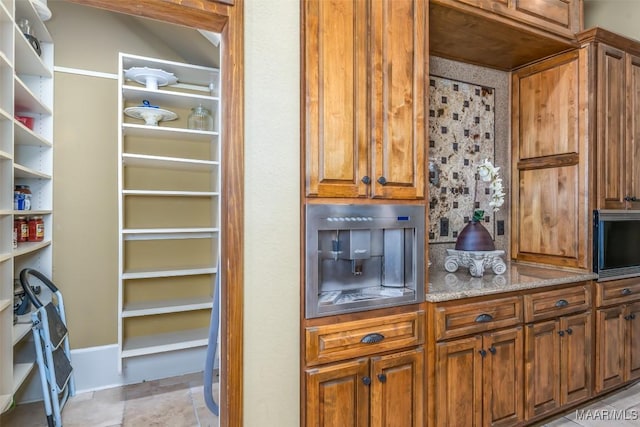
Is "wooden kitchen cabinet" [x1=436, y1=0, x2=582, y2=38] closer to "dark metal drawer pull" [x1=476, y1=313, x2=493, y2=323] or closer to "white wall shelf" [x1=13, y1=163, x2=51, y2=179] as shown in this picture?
"dark metal drawer pull" [x1=476, y1=313, x2=493, y2=323]

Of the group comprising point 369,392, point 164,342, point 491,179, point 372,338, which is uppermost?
point 491,179

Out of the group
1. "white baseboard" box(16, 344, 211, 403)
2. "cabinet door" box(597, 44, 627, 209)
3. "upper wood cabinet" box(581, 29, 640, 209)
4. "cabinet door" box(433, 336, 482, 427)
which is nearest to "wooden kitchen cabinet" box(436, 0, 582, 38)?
"upper wood cabinet" box(581, 29, 640, 209)

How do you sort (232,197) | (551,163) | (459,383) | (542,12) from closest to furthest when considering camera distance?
1. (232,197)
2. (459,383)
3. (542,12)
4. (551,163)

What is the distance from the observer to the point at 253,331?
1.55 m

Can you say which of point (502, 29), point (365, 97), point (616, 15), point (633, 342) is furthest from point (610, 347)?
point (616, 15)

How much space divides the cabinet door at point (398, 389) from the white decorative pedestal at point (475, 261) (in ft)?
2.48

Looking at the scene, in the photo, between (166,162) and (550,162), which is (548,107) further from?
(166,162)

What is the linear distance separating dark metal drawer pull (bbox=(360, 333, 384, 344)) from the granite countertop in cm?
34

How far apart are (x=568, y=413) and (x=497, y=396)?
2.56 ft

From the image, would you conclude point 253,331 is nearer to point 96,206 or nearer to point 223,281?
point 223,281

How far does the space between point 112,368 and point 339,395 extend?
216cm

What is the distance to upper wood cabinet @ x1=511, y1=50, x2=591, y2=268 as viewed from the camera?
8.31 ft

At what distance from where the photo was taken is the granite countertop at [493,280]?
1.96m

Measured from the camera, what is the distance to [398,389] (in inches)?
70.2
